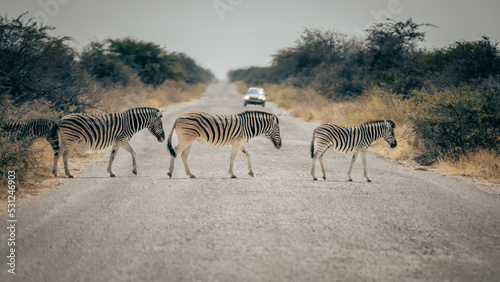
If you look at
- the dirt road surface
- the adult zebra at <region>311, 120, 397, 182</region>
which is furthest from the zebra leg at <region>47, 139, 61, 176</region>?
the adult zebra at <region>311, 120, 397, 182</region>

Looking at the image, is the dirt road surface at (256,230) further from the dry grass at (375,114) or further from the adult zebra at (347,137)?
the dry grass at (375,114)

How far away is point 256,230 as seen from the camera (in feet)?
17.4

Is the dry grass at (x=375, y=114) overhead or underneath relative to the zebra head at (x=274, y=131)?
overhead

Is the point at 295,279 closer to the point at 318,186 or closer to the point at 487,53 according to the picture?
the point at 318,186

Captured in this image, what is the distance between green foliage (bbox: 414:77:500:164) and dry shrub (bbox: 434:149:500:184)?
26cm

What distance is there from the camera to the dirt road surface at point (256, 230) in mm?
4152

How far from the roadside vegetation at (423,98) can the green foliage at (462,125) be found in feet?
0.07

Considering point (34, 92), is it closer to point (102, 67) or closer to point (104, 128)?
point (104, 128)

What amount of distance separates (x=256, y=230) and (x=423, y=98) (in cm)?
971

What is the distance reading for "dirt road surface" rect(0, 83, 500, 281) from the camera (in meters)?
4.15

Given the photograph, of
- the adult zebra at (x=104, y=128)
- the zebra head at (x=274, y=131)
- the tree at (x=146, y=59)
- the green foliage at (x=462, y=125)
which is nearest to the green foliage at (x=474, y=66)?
the green foliage at (x=462, y=125)

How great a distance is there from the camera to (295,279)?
13.0 ft

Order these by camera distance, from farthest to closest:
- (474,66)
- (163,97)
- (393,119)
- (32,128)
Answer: (163,97) < (474,66) < (393,119) < (32,128)

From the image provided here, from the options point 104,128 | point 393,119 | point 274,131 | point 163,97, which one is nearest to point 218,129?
point 274,131
